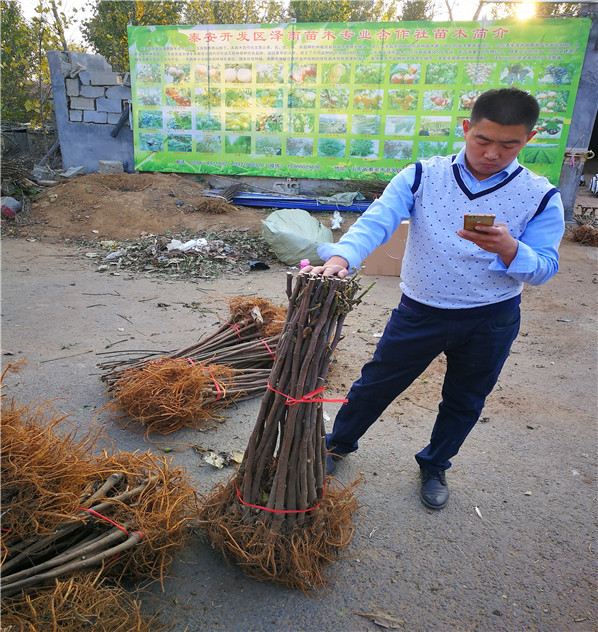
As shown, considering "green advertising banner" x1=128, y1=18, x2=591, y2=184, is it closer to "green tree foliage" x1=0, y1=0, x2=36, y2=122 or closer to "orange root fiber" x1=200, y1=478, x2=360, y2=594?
"green tree foliage" x1=0, y1=0, x2=36, y2=122

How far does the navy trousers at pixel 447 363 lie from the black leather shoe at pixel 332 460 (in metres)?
0.16

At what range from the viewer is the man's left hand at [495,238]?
155 centimetres

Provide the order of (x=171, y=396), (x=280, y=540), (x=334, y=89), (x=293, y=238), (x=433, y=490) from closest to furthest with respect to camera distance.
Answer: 1. (x=280, y=540)
2. (x=433, y=490)
3. (x=171, y=396)
4. (x=293, y=238)
5. (x=334, y=89)

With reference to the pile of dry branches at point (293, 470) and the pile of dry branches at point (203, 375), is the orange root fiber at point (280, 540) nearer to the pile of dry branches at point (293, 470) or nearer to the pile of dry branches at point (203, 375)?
the pile of dry branches at point (293, 470)

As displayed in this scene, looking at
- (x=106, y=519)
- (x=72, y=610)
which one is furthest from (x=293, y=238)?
(x=72, y=610)

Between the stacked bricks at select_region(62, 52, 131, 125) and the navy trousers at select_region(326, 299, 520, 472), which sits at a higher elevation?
the stacked bricks at select_region(62, 52, 131, 125)

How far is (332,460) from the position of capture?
2543mm

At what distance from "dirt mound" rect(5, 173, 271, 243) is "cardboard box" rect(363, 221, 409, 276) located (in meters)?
2.52

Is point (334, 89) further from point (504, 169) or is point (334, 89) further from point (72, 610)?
point (72, 610)

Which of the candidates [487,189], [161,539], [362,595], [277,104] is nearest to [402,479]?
[362,595]

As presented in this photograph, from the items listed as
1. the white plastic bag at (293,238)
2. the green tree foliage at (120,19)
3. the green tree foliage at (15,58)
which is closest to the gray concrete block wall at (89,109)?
the green tree foliage at (15,58)

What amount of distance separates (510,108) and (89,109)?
11223mm

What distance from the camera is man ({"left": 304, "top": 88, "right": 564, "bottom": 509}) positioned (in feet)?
5.49

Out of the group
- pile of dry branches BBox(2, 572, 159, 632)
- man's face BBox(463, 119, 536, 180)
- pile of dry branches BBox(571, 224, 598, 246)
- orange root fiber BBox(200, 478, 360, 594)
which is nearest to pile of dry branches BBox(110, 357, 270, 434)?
orange root fiber BBox(200, 478, 360, 594)
